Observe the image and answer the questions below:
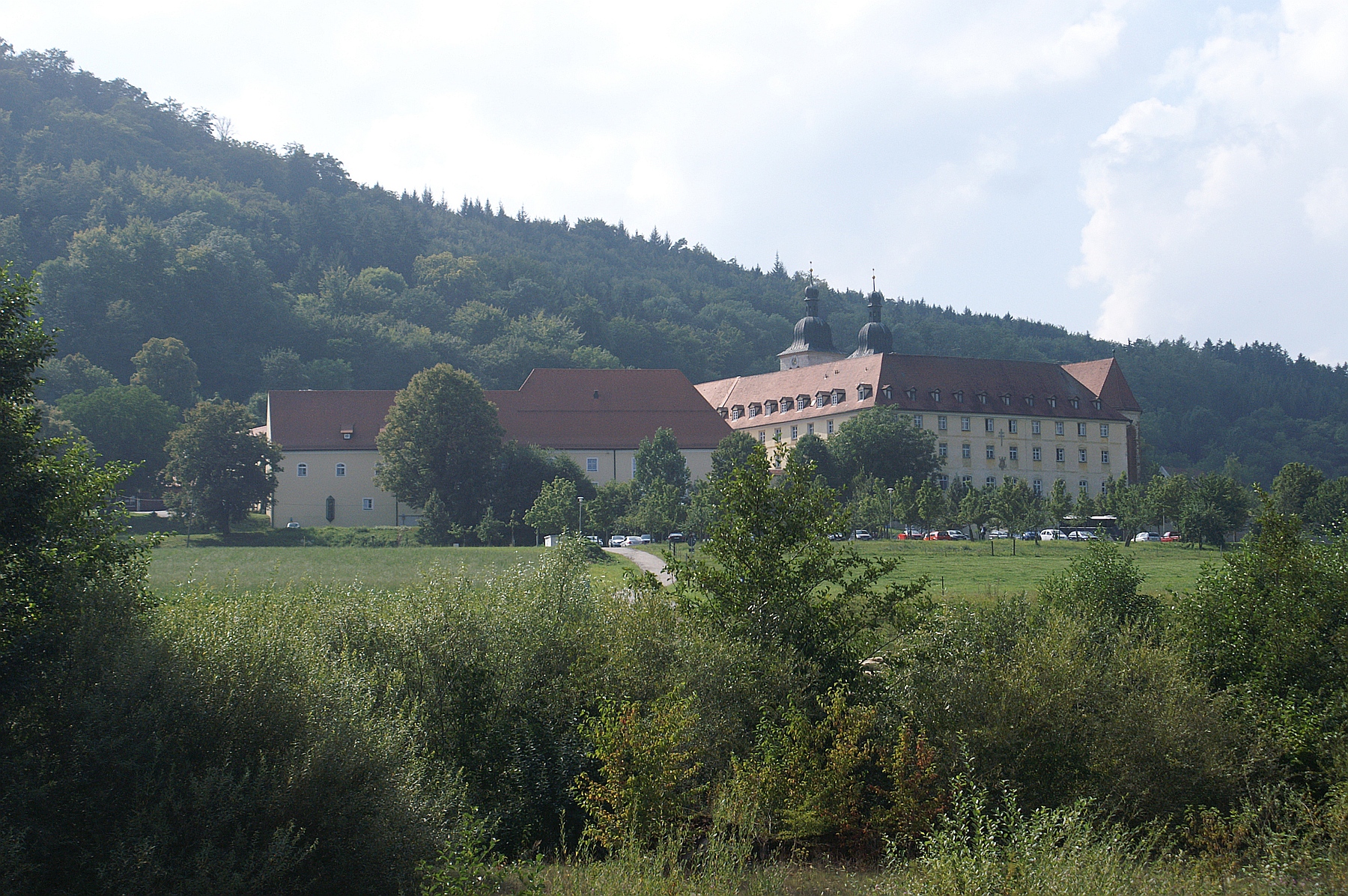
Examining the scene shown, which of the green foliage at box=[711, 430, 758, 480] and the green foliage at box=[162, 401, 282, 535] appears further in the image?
the green foliage at box=[711, 430, 758, 480]

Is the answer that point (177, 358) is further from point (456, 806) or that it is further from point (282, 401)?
point (456, 806)

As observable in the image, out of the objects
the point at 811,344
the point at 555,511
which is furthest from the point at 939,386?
the point at 555,511

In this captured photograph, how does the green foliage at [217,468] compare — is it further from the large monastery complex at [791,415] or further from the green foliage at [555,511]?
the green foliage at [555,511]

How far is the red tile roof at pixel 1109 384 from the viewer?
381 ft

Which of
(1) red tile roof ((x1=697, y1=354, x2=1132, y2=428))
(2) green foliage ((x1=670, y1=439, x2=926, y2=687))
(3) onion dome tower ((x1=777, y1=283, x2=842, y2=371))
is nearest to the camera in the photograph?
(2) green foliage ((x1=670, y1=439, x2=926, y2=687))

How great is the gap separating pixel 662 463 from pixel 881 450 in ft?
61.7

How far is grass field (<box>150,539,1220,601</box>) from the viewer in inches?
1656

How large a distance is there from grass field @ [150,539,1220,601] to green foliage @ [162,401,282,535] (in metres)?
4.51

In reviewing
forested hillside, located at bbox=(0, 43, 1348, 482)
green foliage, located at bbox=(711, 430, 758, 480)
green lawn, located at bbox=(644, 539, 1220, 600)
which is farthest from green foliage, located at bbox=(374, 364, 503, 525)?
forested hillside, located at bbox=(0, 43, 1348, 482)

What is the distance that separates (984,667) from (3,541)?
14514 millimetres

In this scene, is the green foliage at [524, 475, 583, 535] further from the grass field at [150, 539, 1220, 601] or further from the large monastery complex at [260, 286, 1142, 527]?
the large monastery complex at [260, 286, 1142, 527]

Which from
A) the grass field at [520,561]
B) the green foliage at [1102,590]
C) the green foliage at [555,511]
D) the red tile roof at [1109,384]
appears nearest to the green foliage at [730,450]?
the green foliage at [555,511]

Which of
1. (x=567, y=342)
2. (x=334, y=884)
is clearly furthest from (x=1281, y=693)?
(x=567, y=342)

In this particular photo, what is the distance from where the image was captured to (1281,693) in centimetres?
2277
